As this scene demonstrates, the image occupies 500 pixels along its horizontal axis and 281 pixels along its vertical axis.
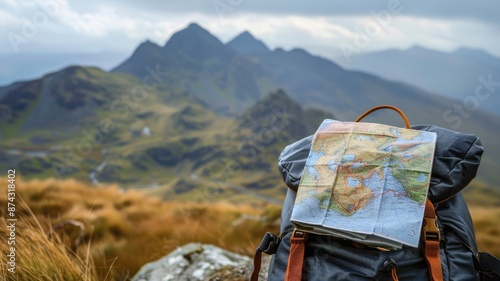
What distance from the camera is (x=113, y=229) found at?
8.02 m

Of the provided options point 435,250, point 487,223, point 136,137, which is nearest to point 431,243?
point 435,250

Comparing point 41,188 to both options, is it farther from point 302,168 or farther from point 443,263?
point 443,263

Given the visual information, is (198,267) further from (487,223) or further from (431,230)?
(487,223)

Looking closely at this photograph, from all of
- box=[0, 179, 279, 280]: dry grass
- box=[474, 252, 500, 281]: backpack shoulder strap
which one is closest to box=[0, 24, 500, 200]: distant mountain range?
box=[0, 179, 279, 280]: dry grass

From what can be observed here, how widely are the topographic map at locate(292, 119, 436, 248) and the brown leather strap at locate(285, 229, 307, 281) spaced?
107 millimetres

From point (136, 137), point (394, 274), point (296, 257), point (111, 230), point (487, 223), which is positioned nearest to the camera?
point (394, 274)

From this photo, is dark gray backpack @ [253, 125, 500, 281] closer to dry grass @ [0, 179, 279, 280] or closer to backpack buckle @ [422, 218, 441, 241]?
backpack buckle @ [422, 218, 441, 241]

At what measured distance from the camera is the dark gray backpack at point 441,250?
2578mm

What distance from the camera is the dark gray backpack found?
8.46 feet

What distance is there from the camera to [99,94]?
181m

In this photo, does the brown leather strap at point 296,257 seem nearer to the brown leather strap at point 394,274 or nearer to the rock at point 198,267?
the brown leather strap at point 394,274

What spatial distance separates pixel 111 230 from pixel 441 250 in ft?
21.0

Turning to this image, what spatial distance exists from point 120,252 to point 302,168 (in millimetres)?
4476

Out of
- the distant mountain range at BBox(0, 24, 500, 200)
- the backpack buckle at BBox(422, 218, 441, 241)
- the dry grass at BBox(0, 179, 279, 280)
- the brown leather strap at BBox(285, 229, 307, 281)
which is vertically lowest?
the distant mountain range at BBox(0, 24, 500, 200)
